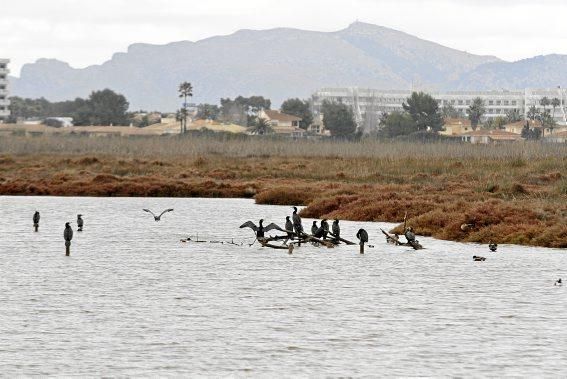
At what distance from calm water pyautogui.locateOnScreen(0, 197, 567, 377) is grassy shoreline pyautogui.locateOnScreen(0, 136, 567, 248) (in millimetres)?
3773

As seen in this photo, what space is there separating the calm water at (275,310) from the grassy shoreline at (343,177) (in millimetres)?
3773

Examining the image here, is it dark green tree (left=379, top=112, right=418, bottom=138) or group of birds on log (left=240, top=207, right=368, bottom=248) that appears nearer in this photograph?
group of birds on log (left=240, top=207, right=368, bottom=248)

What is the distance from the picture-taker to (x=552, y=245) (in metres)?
43.8

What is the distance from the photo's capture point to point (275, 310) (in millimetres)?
30016

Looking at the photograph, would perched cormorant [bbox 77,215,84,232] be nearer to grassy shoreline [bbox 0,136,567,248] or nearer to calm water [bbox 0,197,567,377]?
calm water [bbox 0,197,567,377]

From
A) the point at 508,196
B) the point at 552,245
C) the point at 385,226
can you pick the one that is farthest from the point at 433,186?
the point at 552,245

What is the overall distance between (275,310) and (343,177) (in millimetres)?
51791

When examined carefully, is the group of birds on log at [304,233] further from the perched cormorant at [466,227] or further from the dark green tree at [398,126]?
the dark green tree at [398,126]

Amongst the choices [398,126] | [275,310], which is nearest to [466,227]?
[275,310]

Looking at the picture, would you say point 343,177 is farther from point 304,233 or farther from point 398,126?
point 398,126

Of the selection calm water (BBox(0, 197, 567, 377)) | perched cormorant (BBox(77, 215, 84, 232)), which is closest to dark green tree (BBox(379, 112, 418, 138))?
perched cormorant (BBox(77, 215, 84, 232))

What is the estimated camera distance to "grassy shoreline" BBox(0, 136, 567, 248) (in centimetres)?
4903

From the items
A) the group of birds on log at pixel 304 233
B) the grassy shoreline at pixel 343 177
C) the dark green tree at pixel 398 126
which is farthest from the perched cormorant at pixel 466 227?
the dark green tree at pixel 398 126

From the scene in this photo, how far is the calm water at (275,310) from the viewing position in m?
23.8
